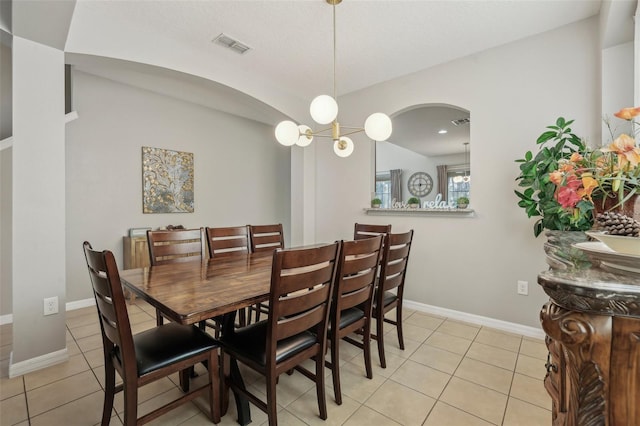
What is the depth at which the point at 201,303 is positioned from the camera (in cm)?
127

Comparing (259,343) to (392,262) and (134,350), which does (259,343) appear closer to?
(134,350)

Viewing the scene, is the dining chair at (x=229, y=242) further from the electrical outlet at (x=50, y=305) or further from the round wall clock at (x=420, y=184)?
the round wall clock at (x=420, y=184)

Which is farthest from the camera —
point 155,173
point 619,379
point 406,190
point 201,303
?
point 406,190

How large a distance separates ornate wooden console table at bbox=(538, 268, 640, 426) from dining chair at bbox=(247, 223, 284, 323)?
2.41 metres

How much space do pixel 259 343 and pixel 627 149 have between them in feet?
5.31

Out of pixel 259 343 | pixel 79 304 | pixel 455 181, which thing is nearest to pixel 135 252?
pixel 79 304

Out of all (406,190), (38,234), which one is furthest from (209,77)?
(406,190)

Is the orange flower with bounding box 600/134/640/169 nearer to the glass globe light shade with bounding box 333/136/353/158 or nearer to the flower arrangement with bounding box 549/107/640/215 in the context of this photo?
the flower arrangement with bounding box 549/107/640/215

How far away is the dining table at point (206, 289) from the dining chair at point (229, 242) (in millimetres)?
295

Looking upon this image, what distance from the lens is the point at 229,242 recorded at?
257 cm

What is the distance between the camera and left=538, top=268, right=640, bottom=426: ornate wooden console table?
0.54m

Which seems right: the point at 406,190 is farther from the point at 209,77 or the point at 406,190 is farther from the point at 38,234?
the point at 38,234

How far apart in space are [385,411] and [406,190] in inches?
279

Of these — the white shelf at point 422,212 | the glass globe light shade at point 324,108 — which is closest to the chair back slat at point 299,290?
the glass globe light shade at point 324,108
